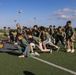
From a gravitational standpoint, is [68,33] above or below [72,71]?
above

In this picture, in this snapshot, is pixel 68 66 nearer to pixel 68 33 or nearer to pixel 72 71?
pixel 72 71

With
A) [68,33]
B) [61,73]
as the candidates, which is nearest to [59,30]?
[68,33]

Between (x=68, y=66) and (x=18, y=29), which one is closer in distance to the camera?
(x=68, y=66)

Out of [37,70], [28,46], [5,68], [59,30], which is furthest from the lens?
[59,30]

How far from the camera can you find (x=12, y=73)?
771 centimetres

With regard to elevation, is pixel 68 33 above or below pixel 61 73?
above

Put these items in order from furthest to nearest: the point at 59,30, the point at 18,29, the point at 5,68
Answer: the point at 18,29 < the point at 59,30 < the point at 5,68

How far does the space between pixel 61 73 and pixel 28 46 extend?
4243mm

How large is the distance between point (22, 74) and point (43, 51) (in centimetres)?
539

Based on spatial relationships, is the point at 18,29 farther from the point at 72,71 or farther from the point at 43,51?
the point at 72,71

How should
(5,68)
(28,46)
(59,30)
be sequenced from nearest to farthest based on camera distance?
(5,68) < (28,46) < (59,30)

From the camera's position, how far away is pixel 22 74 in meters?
7.54

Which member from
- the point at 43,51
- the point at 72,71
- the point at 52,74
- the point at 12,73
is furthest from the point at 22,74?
the point at 43,51

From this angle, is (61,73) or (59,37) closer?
(61,73)
